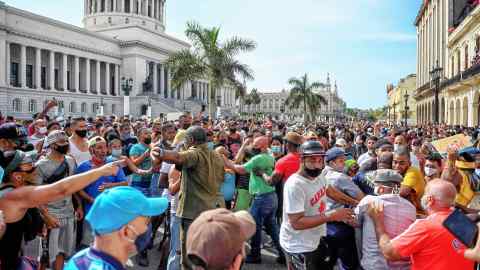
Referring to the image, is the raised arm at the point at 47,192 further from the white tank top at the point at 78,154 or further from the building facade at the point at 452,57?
the building facade at the point at 452,57

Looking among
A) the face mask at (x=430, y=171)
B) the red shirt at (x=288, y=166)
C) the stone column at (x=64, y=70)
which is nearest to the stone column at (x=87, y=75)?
the stone column at (x=64, y=70)

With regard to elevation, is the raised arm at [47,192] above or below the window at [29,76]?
below

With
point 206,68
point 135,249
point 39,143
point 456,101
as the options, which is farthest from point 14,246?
point 456,101

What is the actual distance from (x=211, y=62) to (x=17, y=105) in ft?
118

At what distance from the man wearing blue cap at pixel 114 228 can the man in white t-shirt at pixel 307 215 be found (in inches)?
75.8

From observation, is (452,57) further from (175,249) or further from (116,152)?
(175,249)

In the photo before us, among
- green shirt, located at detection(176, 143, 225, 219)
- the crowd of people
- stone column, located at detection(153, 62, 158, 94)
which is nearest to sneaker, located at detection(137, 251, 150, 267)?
the crowd of people

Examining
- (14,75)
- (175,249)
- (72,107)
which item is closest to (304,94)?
(72,107)

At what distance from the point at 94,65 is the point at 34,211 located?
67.3 m

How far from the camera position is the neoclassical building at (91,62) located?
52000 mm

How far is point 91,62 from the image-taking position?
218ft

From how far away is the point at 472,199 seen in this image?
5.26 m

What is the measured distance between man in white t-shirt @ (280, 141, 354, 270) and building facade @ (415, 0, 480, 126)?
77.4ft

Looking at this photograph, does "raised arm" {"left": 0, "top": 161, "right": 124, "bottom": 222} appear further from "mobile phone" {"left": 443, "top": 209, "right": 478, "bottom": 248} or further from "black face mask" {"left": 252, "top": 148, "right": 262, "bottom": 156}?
"black face mask" {"left": 252, "top": 148, "right": 262, "bottom": 156}
